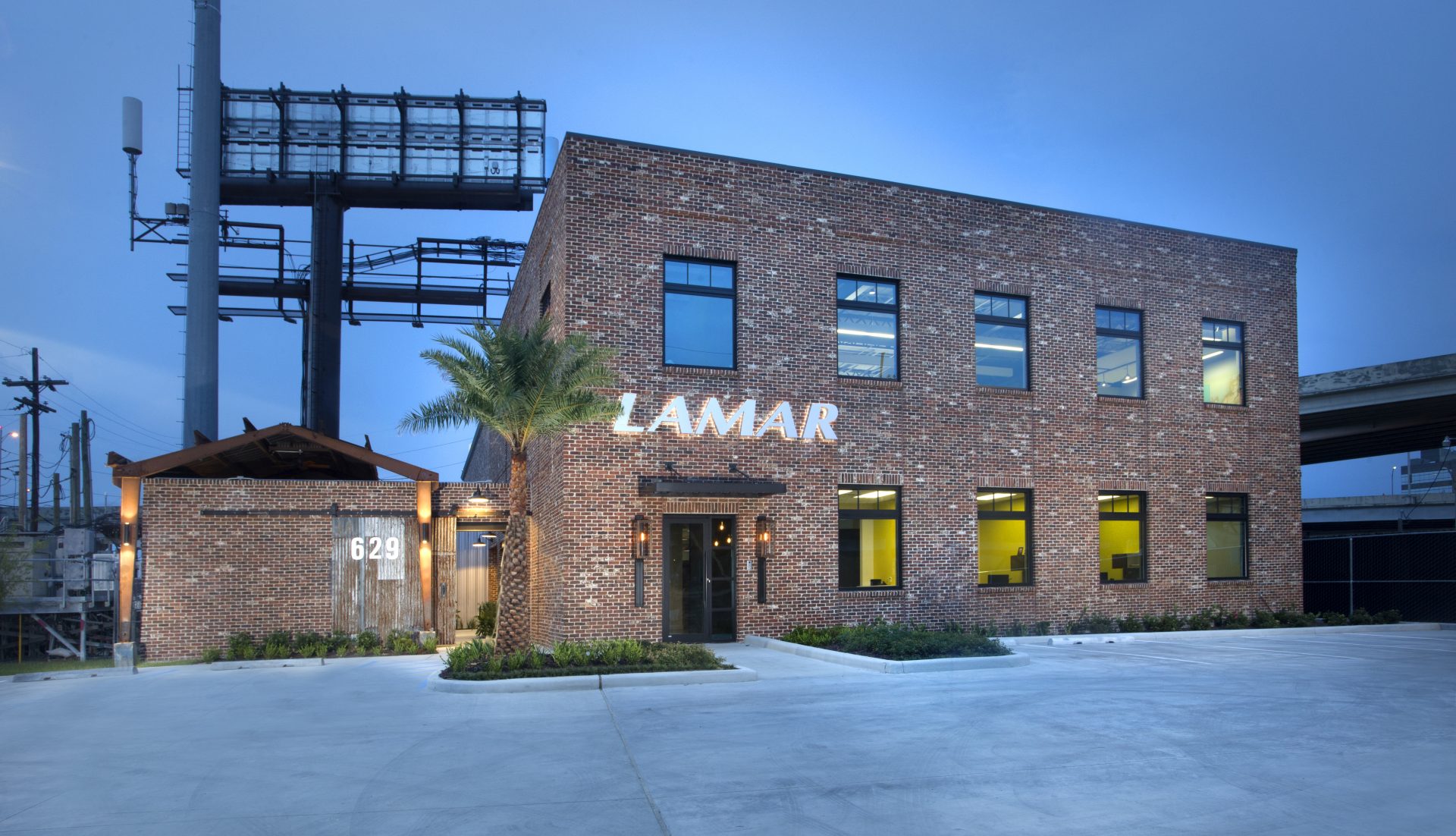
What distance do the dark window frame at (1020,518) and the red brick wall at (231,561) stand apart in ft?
40.5

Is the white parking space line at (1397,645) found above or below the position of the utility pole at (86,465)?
below

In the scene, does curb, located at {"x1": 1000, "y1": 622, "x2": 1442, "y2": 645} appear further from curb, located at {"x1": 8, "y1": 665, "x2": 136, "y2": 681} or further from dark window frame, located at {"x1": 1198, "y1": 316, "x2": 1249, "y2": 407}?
curb, located at {"x1": 8, "y1": 665, "x2": 136, "y2": 681}

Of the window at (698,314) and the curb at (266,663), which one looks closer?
the curb at (266,663)

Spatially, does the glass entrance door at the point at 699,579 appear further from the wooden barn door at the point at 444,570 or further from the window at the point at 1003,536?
the window at the point at 1003,536

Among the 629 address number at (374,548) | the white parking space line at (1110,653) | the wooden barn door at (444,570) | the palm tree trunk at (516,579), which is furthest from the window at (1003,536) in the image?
the 629 address number at (374,548)

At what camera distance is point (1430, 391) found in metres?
31.2

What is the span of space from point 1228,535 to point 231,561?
21134mm

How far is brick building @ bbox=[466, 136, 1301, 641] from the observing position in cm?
1806

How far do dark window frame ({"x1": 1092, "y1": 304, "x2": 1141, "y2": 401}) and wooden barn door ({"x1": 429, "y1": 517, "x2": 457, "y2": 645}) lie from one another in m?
14.3

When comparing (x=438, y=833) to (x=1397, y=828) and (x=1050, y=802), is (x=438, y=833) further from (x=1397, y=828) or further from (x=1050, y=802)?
(x=1397, y=828)

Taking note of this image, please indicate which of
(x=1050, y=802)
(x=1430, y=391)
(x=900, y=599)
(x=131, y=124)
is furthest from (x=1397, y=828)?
(x=131, y=124)

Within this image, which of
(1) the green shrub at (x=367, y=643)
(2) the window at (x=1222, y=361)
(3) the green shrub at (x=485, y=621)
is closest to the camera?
(1) the green shrub at (x=367, y=643)

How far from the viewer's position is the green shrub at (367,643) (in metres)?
18.8

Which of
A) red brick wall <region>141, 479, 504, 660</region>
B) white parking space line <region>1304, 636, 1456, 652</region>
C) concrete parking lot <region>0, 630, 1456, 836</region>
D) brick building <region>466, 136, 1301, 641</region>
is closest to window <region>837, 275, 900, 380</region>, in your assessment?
brick building <region>466, 136, 1301, 641</region>
